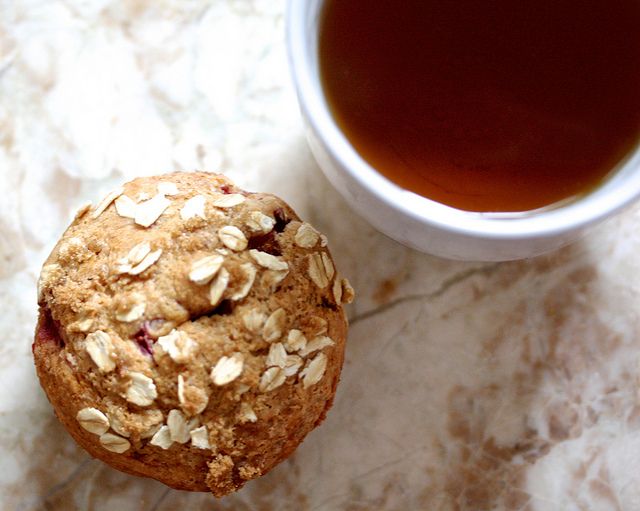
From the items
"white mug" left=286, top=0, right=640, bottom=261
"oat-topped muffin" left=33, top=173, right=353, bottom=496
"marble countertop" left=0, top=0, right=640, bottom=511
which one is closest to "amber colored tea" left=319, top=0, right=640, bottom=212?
"white mug" left=286, top=0, right=640, bottom=261

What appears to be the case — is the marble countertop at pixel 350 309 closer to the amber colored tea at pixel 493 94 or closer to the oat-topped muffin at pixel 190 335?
the oat-topped muffin at pixel 190 335

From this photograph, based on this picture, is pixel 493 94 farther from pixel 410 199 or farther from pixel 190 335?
pixel 190 335

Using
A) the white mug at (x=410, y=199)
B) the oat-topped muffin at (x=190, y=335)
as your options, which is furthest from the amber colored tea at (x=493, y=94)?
the oat-topped muffin at (x=190, y=335)

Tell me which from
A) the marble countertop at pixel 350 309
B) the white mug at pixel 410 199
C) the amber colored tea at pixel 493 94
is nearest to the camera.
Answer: the white mug at pixel 410 199

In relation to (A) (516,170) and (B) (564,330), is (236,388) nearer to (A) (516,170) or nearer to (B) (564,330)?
(A) (516,170)

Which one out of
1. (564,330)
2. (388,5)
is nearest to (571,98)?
(388,5)

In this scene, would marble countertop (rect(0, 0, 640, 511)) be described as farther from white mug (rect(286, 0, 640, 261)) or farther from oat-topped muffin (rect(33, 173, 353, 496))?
white mug (rect(286, 0, 640, 261))

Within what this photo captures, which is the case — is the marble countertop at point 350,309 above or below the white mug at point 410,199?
below
